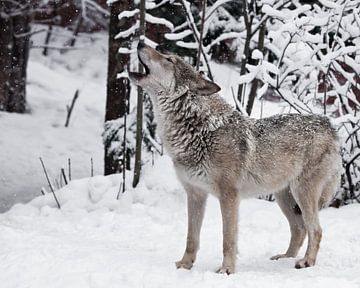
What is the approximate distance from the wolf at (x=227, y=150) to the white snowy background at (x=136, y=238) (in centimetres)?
47

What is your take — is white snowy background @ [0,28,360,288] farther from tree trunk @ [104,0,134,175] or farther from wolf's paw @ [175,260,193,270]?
tree trunk @ [104,0,134,175]

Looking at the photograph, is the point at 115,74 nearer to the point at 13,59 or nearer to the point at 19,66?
the point at 19,66

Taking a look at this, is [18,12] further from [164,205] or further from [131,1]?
[164,205]

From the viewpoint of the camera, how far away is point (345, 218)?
7.68 meters

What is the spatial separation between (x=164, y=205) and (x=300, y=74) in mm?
3017

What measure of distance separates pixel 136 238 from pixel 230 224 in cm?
216

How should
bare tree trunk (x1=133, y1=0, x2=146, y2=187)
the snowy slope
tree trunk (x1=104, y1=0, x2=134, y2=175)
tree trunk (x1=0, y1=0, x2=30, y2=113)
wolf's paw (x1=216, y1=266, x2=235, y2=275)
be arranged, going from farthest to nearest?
tree trunk (x1=0, y1=0, x2=30, y2=113) → the snowy slope → tree trunk (x1=104, y1=0, x2=134, y2=175) → bare tree trunk (x1=133, y1=0, x2=146, y2=187) → wolf's paw (x1=216, y1=266, x2=235, y2=275)

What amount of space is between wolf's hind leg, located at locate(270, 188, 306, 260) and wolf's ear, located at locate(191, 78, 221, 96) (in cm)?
158

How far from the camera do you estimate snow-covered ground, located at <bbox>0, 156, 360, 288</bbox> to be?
5105mm

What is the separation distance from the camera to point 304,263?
594cm

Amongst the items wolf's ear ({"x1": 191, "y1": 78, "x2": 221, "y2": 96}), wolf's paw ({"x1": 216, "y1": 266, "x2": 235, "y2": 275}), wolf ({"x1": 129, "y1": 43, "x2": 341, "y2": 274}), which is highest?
wolf's ear ({"x1": 191, "y1": 78, "x2": 221, "y2": 96})

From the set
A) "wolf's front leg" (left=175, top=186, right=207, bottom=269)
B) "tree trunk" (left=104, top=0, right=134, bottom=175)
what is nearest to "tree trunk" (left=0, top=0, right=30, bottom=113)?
"tree trunk" (left=104, top=0, right=134, bottom=175)

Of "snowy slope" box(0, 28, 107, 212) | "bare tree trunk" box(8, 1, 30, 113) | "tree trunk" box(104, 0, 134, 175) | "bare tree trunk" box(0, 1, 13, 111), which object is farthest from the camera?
"bare tree trunk" box(8, 1, 30, 113)

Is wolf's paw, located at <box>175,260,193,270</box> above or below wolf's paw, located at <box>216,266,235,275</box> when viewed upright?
below
